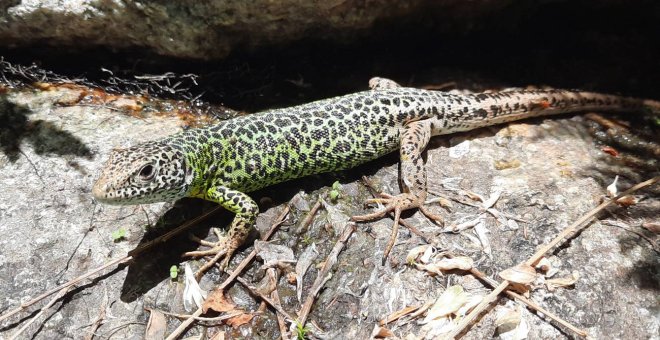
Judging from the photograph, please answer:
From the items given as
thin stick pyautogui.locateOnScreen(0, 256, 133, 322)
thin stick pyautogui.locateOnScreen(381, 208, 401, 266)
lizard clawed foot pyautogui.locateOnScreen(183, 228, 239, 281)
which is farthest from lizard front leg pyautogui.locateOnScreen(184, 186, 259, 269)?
thin stick pyautogui.locateOnScreen(381, 208, 401, 266)

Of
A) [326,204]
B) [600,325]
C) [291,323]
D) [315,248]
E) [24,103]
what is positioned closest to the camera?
[600,325]

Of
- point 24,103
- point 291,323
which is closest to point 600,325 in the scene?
point 291,323

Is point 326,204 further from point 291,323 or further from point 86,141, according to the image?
point 86,141

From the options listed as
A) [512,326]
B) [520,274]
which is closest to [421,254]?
A: [520,274]

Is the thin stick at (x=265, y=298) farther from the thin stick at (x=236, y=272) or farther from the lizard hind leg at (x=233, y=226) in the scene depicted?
the lizard hind leg at (x=233, y=226)

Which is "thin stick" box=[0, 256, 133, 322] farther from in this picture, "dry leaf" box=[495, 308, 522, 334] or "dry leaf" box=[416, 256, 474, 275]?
"dry leaf" box=[495, 308, 522, 334]

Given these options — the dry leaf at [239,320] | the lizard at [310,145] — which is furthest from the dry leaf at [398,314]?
the dry leaf at [239,320]
